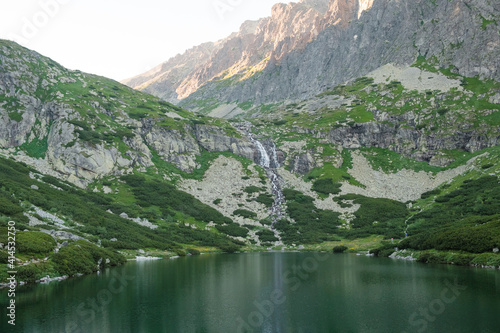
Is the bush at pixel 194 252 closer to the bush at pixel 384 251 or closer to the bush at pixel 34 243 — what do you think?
the bush at pixel 34 243

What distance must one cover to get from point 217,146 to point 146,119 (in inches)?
1222

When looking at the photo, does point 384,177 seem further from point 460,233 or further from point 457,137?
point 460,233

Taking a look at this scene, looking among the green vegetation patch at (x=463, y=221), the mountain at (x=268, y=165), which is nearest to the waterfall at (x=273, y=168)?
the mountain at (x=268, y=165)

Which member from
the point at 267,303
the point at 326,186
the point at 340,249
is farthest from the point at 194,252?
the point at 326,186

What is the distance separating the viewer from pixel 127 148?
121000 mm

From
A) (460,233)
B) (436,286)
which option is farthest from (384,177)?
(436,286)

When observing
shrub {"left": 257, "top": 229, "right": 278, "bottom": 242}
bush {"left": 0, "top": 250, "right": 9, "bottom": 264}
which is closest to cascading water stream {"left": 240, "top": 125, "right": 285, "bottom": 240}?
shrub {"left": 257, "top": 229, "right": 278, "bottom": 242}

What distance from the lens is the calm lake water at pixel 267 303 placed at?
22.0 meters

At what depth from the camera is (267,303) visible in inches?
1128

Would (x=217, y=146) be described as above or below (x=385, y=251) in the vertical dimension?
above

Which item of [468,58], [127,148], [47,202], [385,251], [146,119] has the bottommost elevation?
[385,251]

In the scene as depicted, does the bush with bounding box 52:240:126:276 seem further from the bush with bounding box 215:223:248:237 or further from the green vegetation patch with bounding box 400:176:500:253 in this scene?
the green vegetation patch with bounding box 400:176:500:253

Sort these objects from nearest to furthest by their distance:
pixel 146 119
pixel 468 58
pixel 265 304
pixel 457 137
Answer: pixel 265 304 < pixel 457 137 < pixel 146 119 < pixel 468 58

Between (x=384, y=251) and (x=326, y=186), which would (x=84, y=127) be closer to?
(x=326, y=186)
